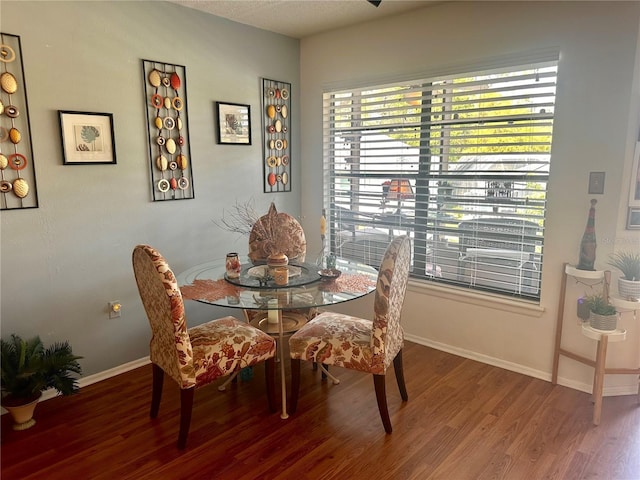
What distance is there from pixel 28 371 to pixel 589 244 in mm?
3113

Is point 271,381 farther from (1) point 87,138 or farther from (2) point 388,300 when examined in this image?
(1) point 87,138

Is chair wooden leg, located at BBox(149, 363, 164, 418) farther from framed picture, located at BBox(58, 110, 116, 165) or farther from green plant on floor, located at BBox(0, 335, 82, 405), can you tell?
framed picture, located at BBox(58, 110, 116, 165)

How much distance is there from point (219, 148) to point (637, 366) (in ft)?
10.2

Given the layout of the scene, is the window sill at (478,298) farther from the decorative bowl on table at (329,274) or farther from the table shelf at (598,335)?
the decorative bowl on table at (329,274)

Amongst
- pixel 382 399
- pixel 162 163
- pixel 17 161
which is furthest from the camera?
pixel 162 163

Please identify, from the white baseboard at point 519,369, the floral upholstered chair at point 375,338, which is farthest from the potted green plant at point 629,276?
the floral upholstered chair at point 375,338

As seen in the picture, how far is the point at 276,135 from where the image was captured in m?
3.77

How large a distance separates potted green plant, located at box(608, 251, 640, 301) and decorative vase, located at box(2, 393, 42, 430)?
127 inches

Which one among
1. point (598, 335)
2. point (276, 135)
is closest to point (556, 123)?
point (598, 335)

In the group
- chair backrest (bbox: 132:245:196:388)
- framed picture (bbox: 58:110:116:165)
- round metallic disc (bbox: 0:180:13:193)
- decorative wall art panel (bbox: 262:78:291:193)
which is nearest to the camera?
chair backrest (bbox: 132:245:196:388)

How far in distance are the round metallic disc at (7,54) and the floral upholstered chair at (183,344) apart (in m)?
1.25

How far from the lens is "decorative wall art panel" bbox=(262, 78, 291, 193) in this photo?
3672 millimetres

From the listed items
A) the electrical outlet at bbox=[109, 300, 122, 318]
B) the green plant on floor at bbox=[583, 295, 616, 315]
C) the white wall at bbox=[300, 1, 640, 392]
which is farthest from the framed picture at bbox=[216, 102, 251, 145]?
the green plant on floor at bbox=[583, 295, 616, 315]

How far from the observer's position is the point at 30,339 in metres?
2.54
